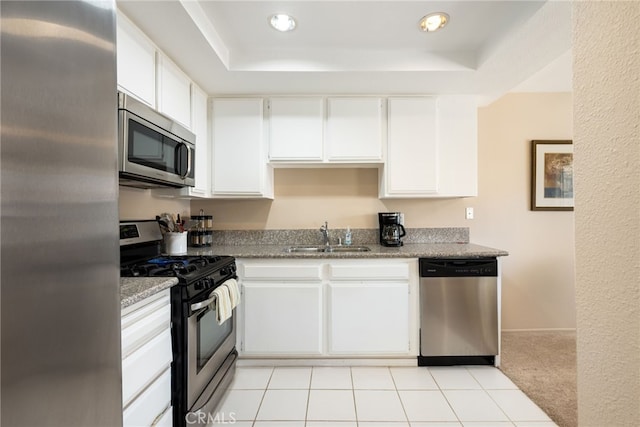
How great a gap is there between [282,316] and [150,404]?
111 centimetres

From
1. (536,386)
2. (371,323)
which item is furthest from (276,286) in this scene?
(536,386)

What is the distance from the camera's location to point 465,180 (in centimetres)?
255

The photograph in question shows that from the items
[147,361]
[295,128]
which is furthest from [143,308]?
[295,128]

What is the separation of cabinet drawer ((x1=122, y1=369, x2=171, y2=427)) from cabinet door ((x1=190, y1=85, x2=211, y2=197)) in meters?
1.34

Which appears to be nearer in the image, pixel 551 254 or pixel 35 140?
pixel 35 140

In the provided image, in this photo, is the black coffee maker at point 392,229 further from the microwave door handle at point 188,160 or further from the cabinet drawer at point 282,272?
the microwave door handle at point 188,160

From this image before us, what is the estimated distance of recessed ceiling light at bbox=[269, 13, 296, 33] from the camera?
1.75 metres

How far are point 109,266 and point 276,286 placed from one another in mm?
1639

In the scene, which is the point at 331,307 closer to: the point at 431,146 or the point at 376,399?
the point at 376,399

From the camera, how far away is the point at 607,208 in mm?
536

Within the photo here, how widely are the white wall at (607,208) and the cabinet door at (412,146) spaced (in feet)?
6.31

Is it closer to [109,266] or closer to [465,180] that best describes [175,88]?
[109,266]

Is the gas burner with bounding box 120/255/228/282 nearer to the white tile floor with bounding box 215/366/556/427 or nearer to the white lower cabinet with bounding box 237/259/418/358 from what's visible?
the white lower cabinet with bounding box 237/259/418/358

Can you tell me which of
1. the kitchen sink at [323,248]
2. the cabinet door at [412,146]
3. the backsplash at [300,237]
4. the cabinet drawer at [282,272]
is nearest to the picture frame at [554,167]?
the backsplash at [300,237]
